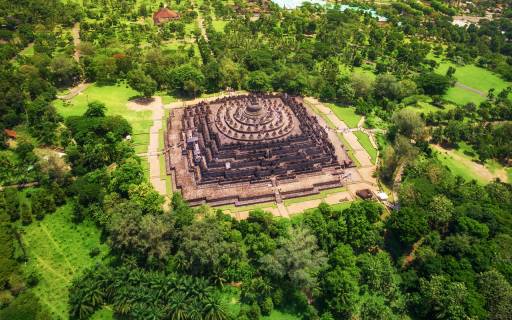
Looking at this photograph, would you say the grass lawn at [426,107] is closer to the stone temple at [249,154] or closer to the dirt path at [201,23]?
the stone temple at [249,154]

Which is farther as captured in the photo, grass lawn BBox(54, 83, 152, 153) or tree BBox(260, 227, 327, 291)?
grass lawn BBox(54, 83, 152, 153)

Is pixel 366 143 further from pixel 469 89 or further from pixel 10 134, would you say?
pixel 10 134

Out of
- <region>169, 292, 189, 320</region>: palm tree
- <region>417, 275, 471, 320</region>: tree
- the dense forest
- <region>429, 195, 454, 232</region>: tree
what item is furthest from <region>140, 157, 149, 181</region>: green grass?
<region>429, 195, 454, 232</region>: tree

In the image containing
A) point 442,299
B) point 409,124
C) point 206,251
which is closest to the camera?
point 442,299

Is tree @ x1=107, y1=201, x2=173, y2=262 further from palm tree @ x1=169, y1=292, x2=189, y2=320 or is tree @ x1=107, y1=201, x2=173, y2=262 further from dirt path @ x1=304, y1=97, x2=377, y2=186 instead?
dirt path @ x1=304, y1=97, x2=377, y2=186

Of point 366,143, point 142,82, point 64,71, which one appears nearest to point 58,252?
point 142,82

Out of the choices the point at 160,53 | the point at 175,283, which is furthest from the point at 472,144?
the point at 160,53

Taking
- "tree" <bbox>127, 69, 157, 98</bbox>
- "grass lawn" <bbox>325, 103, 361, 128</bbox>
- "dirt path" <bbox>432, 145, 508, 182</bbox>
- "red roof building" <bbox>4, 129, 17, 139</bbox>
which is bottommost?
"dirt path" <bbox>432, 145, 508, 182</bbox>
